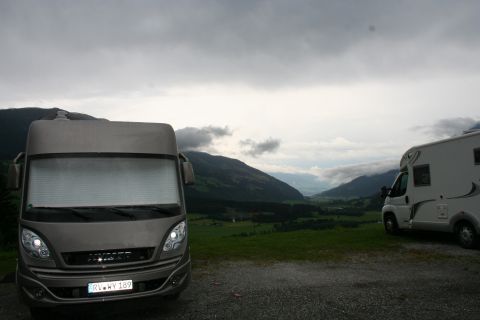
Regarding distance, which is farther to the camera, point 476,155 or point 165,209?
point 476,155

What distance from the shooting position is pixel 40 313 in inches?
243

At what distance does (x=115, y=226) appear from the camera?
584 cm

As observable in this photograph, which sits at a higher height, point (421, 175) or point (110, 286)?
point (421, 175)

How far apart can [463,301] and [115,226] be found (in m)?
5.80

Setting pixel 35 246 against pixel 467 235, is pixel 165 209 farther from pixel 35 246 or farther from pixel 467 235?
pixel 467 235

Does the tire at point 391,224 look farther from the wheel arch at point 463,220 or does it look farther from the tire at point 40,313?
the tire at point 40,313

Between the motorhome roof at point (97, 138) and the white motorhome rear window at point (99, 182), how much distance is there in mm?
176

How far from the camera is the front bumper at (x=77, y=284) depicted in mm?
5523

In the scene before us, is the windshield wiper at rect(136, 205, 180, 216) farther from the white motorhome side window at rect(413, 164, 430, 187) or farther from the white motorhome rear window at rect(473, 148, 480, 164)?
the white motorhome side window at rect(413, 164, 430, 187)

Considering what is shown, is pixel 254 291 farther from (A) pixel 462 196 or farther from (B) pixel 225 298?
(A) pixel 462 196

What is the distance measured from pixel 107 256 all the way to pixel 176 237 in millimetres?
1048

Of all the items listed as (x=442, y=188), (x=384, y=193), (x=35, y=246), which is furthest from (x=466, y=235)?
(x=35, y=246)

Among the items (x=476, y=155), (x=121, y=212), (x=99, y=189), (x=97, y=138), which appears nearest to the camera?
(x=121, y=212)

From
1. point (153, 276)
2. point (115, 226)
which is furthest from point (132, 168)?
point (153, 276)
